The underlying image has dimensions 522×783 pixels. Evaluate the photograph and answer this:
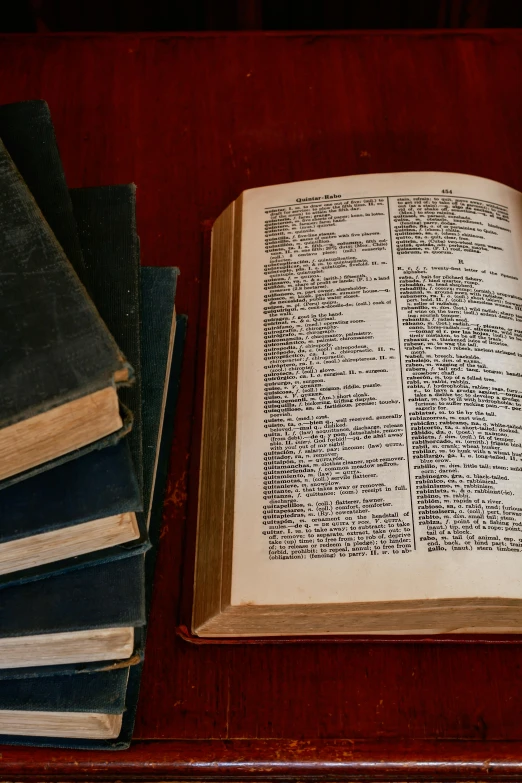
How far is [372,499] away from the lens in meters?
0.57

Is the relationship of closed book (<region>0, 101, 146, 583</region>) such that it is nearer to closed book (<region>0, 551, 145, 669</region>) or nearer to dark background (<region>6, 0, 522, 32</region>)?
closed book (<region>0, 551, 145, 669</region>)

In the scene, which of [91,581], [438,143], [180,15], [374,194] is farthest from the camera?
[180,15]

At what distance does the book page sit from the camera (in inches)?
21.6

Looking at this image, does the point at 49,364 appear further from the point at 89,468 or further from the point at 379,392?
the point at 379,392

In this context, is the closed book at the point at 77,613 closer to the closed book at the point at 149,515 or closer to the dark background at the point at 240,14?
the closed book at the point at 149,515

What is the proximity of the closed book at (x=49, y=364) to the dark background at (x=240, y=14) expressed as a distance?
1.09 m

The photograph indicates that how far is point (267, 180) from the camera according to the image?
2.65 feet

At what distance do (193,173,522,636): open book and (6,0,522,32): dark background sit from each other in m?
0.81

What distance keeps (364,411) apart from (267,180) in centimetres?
33

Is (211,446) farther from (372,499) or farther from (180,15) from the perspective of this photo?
(180,15)

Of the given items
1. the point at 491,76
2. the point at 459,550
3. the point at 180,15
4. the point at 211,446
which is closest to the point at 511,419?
the point at 459,550

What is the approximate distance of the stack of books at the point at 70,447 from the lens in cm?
40

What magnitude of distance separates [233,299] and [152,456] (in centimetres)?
19

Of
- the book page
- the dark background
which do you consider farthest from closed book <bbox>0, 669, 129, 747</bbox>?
the dark background
